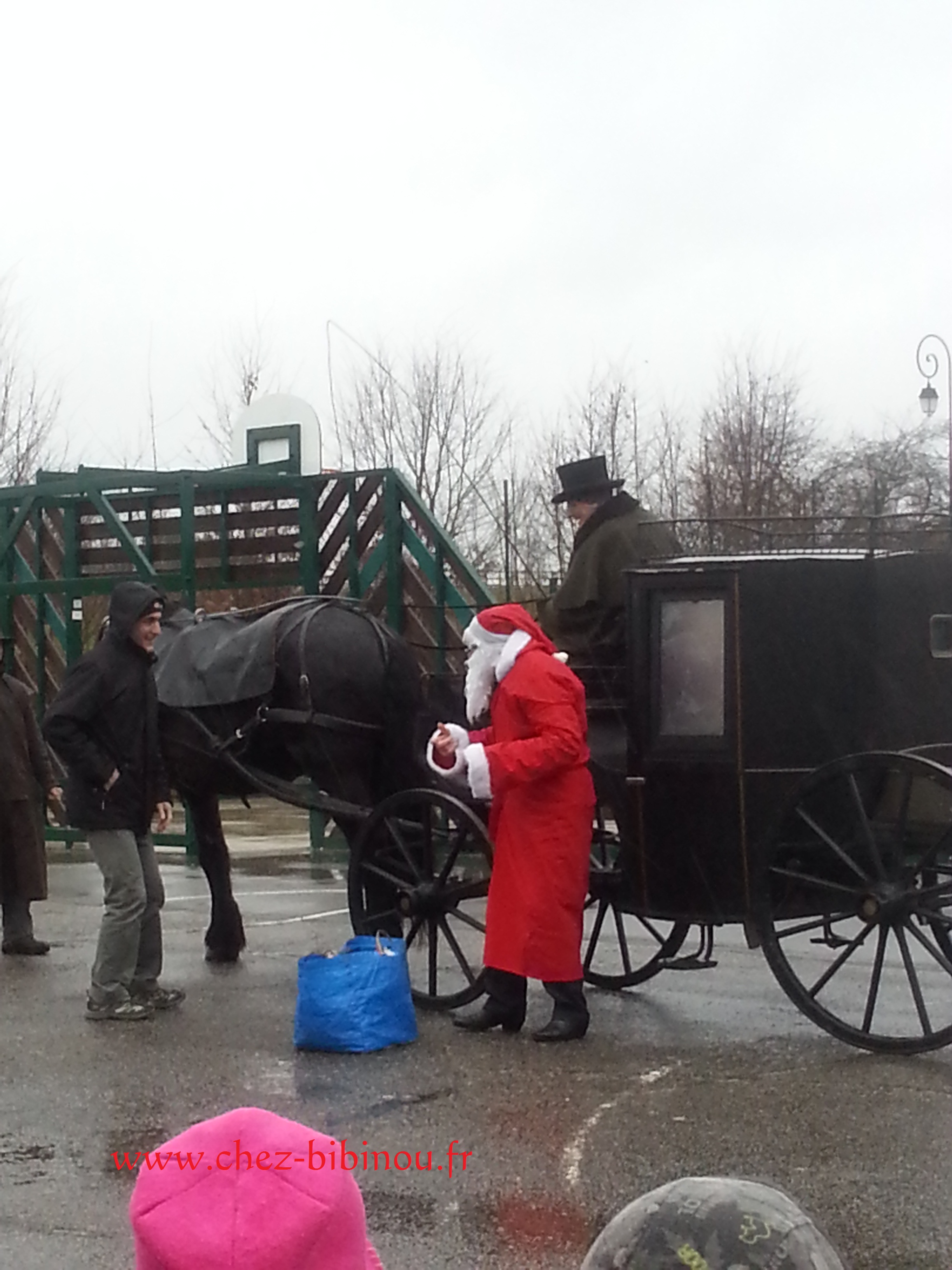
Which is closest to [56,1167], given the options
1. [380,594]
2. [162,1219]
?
[162,1219]

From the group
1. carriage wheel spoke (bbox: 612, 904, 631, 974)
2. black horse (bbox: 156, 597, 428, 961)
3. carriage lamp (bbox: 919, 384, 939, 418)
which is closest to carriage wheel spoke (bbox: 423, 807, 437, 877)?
black horse (bbox: 156, 597, 428, 961)

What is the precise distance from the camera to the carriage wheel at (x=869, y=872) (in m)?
5.63

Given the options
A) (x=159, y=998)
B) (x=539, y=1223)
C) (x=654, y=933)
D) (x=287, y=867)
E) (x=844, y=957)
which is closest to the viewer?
(x=539, y=1223)

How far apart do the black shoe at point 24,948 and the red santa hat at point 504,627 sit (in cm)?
355

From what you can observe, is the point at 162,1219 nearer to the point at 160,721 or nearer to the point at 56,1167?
the point at 56,1167

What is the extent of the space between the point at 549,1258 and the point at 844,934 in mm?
5115

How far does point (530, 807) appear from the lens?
20.1 feet

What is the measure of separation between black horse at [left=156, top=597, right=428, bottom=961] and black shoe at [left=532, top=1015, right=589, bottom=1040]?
61.8 inches

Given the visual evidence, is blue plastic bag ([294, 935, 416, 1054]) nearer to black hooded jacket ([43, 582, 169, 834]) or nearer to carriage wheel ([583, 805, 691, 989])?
carriage wheel ([583, 805, 691, 989])

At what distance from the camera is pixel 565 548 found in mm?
24797

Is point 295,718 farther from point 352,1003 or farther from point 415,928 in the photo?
point 352,1003

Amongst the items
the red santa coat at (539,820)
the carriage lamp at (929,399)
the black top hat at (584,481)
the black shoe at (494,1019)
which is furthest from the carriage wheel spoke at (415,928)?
the carriage lamp at (929,399)

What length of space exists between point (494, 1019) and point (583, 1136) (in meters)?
1.46

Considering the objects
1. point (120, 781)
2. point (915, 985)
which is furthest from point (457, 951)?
point (915, 985)
